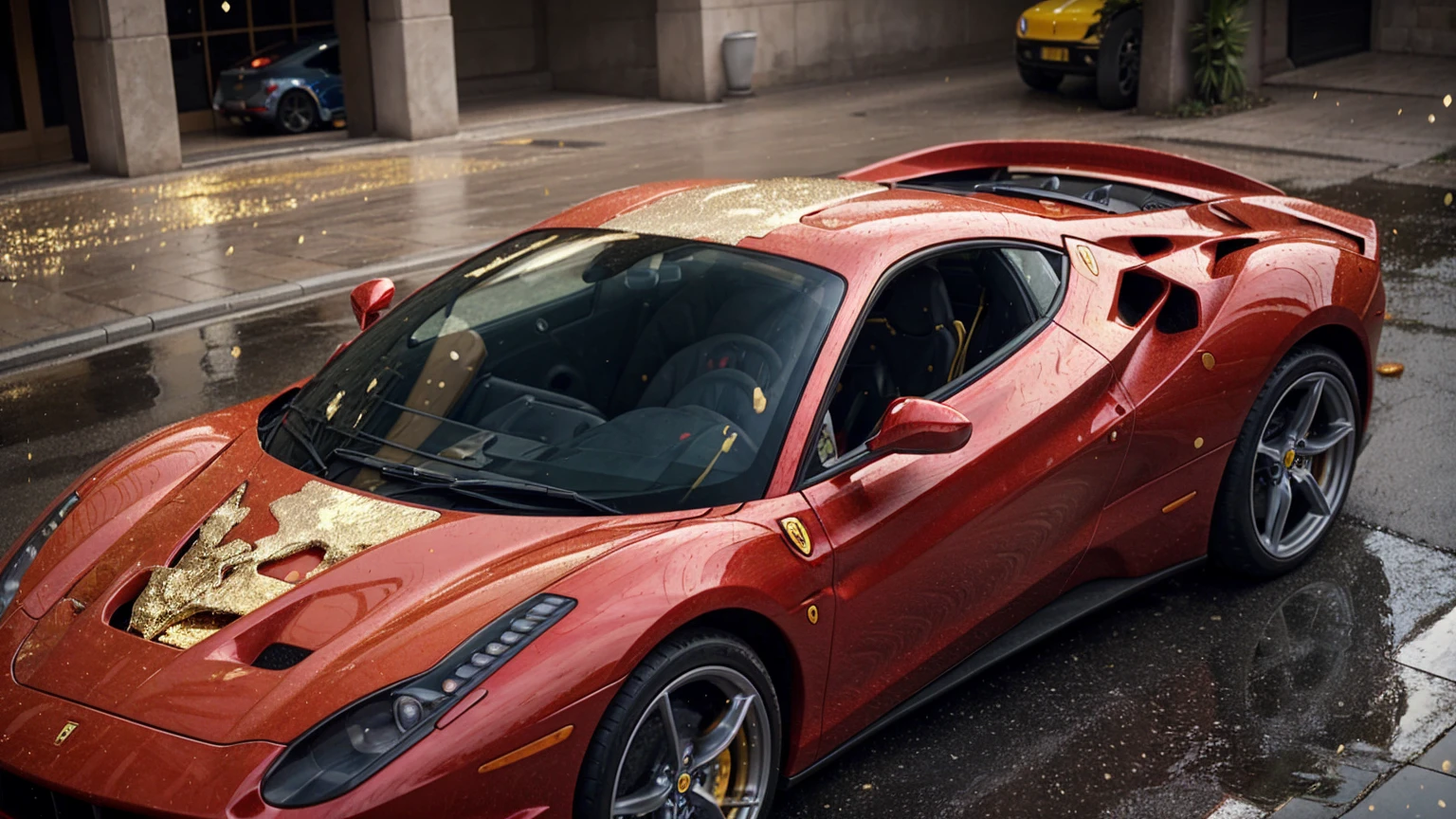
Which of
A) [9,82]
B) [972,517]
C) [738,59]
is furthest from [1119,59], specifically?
[972,517]

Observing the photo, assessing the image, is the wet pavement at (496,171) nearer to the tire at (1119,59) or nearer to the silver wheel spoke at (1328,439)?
the tire at (1119,59)

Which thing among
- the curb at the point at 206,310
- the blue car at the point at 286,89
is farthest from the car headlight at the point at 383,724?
the blue car at the point at 286,89

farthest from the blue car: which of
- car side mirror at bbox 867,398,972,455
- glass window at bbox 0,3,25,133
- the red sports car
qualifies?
car side mirror at bbox 867,398,972,455

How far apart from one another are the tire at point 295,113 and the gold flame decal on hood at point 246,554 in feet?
60.2

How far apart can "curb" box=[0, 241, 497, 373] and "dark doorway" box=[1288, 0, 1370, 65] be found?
42.9 ft

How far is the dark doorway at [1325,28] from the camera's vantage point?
20.2 metres

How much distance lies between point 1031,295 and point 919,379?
510mm

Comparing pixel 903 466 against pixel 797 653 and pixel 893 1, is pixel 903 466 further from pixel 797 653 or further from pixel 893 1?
pixel 893 1

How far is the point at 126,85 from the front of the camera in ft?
54.1

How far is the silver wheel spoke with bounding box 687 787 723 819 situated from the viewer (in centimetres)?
346

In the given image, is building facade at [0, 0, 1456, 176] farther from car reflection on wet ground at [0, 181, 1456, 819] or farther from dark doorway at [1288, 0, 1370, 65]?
car reflection on wet ground at [0, 181, 1456, 819]

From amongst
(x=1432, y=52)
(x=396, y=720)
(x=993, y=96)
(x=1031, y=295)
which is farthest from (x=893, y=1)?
(x=396, y=720)

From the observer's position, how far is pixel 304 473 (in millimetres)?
3912

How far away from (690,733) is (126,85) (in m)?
15.2
